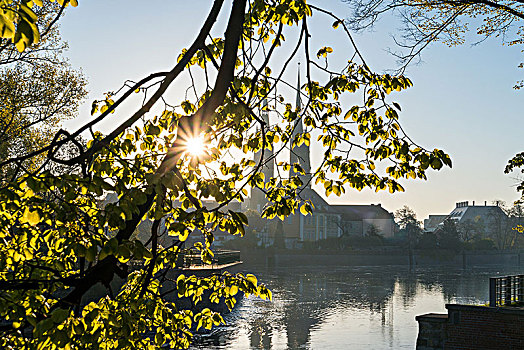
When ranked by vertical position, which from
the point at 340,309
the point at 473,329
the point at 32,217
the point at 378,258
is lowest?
the point at 340,309

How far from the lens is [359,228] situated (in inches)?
4294

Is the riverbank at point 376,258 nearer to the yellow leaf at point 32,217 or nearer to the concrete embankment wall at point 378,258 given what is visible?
the concrete embankment wall at point 378,258

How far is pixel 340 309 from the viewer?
34812mm

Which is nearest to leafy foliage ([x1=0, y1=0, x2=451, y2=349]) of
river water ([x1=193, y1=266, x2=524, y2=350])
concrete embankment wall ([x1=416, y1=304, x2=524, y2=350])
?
concrete embankment wall ([x1=416, y1=304, x2=524, y2=350])

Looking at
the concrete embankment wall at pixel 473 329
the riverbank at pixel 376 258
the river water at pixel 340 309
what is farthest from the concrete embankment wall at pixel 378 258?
the concrete embankment wall at pixel 473 329

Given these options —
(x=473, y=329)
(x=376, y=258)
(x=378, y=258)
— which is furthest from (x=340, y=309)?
(x=378, y=258)

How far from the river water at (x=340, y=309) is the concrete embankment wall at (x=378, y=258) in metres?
10.2

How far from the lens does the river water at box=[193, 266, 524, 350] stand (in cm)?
2519

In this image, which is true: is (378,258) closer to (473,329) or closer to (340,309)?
(340,309)

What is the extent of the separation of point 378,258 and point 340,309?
4288 cm

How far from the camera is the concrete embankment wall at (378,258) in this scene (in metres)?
69.9

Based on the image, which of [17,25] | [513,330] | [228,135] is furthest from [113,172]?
[513,330]

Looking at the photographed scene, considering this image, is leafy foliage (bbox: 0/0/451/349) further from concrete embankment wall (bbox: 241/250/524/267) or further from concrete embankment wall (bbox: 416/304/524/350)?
concrete embankment wall (bbox: 241/250/524/267)

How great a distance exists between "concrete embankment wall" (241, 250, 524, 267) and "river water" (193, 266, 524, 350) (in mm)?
10244
